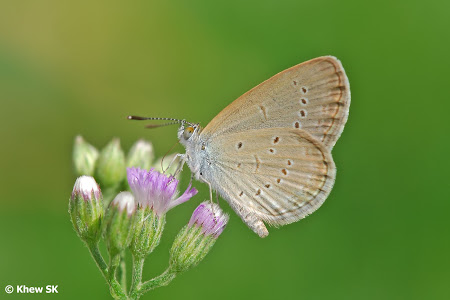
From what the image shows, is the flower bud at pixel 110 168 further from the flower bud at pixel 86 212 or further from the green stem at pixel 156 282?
the green stem at pixel 156 282

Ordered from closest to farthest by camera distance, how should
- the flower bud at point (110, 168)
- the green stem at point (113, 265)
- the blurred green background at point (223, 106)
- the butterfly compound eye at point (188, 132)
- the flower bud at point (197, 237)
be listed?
the green stem at point (113, 265), the flower bud at point (197, 237), the butterfly compound eye at point (188, 132), the flower bud at point (110, 168), the blurred green background at point (223, 106)

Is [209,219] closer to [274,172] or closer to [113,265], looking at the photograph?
[274,172]

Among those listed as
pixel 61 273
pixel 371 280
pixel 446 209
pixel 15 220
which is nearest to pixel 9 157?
pixel 15 220

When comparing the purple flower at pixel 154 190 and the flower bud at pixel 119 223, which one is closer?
the flower bud at pixel 119 223

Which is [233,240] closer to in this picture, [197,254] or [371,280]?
[371,280]

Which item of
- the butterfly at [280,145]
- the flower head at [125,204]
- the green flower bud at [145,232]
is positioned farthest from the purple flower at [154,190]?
the butterfly at [280,145]

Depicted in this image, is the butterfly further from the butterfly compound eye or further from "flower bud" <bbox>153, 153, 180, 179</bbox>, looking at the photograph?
"flower bud" <bbox>153, 153, 180, 179</bbox>
